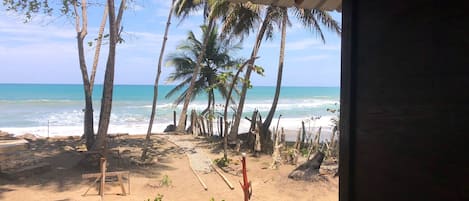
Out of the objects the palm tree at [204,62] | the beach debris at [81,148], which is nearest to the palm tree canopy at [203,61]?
the palm tree at [204,62]

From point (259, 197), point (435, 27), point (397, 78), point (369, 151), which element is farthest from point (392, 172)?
point (259, 197)

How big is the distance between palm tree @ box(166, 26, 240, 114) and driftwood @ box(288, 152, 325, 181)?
9.53 meters

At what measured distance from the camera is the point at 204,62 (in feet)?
57.7

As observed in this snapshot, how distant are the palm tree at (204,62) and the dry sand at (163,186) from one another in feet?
23.4

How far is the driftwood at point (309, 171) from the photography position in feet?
24.9

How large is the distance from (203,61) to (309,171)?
1085 cm

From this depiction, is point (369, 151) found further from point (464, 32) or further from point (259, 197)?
point (259, 197)

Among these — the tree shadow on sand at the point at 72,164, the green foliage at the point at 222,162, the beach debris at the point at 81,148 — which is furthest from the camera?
the beach debris at the point at 81,148

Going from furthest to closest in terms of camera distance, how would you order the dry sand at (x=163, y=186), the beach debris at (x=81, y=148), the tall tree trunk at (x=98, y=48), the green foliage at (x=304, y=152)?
1. the tall tree trunk at (x=98, y=48)
2. the beach debris at (x=81, y=148)
3. the green foliage at (x=304, y=152)
4. the dry sand at (x=163, y=186)

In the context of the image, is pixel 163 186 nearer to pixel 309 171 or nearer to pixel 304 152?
pixel 309 171

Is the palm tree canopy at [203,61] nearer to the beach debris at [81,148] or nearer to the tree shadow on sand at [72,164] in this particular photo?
the tree shadow on sand at [72,164]

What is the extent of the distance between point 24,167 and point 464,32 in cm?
935

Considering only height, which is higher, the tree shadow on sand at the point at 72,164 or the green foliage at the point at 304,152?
the green foliage at the point at 304,152

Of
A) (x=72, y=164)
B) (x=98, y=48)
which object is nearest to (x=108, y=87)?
(x=72, y=164)
